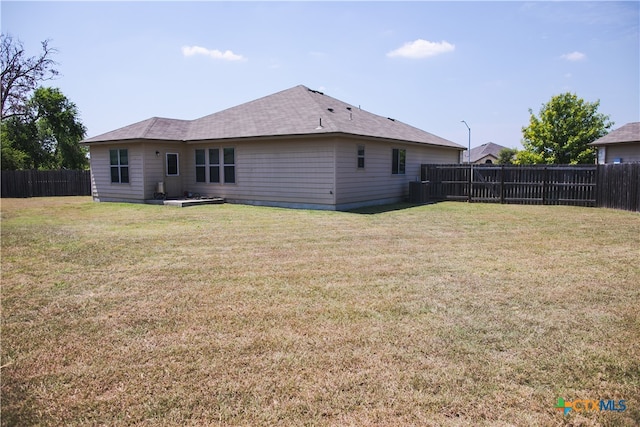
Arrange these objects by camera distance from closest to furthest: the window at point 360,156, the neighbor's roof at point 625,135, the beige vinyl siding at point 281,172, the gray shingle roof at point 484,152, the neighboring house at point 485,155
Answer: the beige vinyl siding at point 281,172
the window at point 360,156
the neighbor's roof at point 625,135
the neighboring house at point 485,155
the gray shingle roof at point 484,152

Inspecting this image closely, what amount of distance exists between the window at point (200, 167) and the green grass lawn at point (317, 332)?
394 inches

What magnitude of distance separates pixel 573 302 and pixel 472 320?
1451 mm

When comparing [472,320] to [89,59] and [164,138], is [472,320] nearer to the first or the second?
[164,138]

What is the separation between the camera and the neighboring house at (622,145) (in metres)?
22.3

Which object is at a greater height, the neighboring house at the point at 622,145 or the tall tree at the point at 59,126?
the tall tree at the point at 59,126

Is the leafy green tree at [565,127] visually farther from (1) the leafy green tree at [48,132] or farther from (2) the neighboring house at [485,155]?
(1) the leafy green tree at [48,132]

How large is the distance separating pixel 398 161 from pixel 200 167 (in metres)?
8.56

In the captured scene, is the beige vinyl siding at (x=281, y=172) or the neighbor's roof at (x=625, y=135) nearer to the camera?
the beige vinyl siding at (x=281, y=172)

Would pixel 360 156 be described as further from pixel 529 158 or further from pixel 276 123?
pixel 529 158

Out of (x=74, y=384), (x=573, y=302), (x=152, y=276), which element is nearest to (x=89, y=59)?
(x=152, y=276)

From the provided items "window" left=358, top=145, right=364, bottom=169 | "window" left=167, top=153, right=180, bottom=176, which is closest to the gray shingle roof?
"window" left=358, top=145, right=364, bottom=169

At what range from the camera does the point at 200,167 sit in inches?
720

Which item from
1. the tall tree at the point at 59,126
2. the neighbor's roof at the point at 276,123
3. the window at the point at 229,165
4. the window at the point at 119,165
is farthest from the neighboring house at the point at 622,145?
the tall tree at the point at 59,126

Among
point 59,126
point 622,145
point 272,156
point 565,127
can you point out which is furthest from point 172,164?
point 565,127
